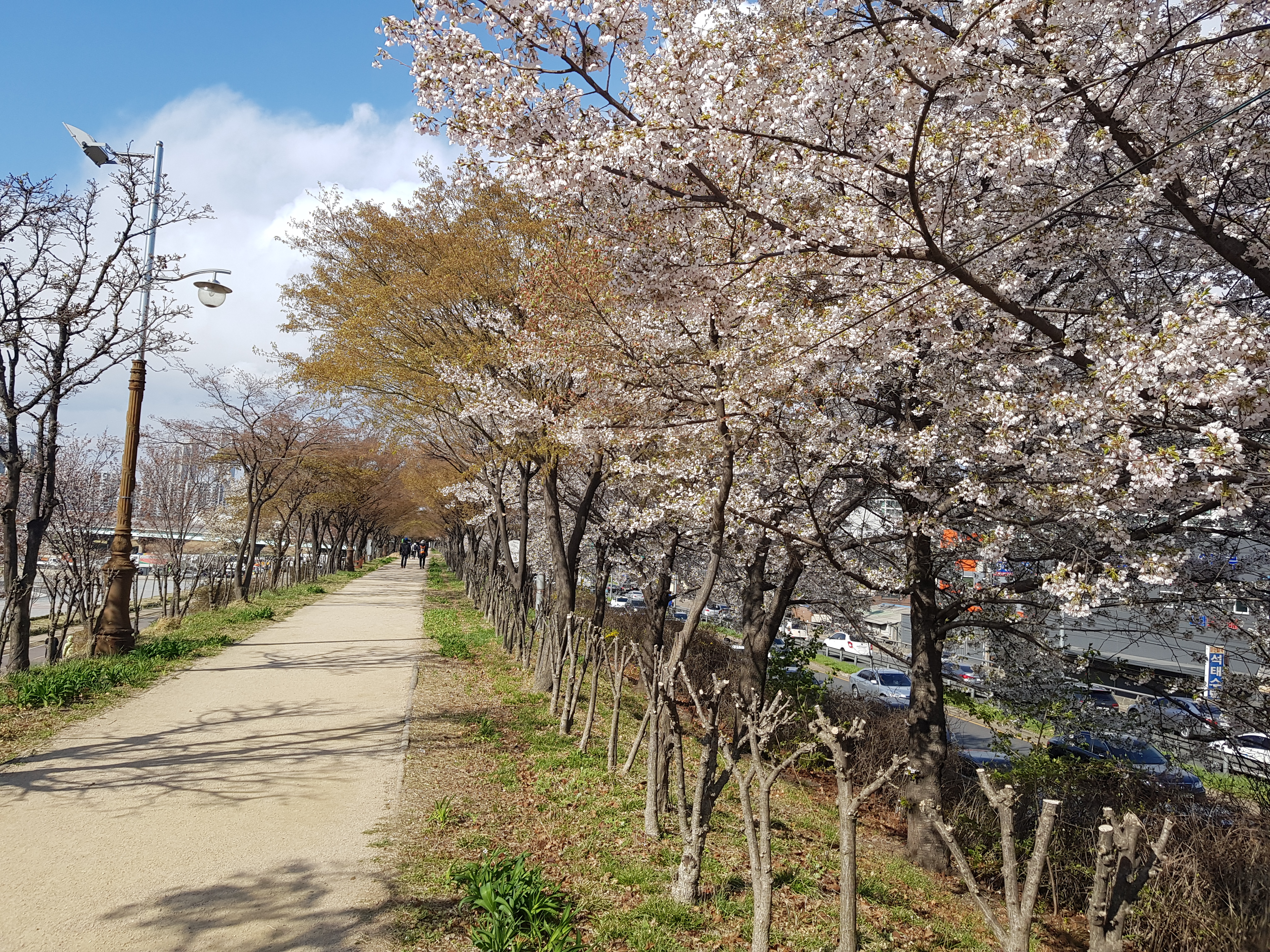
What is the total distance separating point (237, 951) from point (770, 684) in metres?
10.7

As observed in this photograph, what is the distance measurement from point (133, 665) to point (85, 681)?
1249 mm

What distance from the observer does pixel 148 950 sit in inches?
146

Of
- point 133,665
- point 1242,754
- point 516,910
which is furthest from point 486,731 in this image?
point 1242,754

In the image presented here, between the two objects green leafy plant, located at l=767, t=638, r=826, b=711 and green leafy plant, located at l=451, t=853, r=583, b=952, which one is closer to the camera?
green leafy plant, located at l=451, t=853, r=583, b=952

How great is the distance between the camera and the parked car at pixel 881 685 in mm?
22281

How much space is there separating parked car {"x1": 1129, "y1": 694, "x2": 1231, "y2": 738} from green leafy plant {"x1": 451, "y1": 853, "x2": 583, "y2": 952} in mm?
7542

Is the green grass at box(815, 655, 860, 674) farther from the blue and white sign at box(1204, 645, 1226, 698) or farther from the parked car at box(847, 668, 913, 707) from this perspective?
the blue and white sign at box(1204, 645, 1226, 698)

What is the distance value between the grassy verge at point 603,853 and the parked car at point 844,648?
78.0ft

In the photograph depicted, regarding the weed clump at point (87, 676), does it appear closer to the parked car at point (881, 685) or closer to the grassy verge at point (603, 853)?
the grassy verge at point (603, 853)

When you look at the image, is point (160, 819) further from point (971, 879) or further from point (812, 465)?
point (812, 465)

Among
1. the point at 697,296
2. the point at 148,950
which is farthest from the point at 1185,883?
the point at 148,950

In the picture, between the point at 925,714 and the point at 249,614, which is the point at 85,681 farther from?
the point at 925,714

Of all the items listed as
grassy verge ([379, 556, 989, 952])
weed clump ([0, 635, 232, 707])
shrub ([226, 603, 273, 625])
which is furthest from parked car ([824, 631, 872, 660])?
weed clump ([0, 635, 232, 707])

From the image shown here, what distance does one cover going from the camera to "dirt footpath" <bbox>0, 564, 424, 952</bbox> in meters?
3.97
